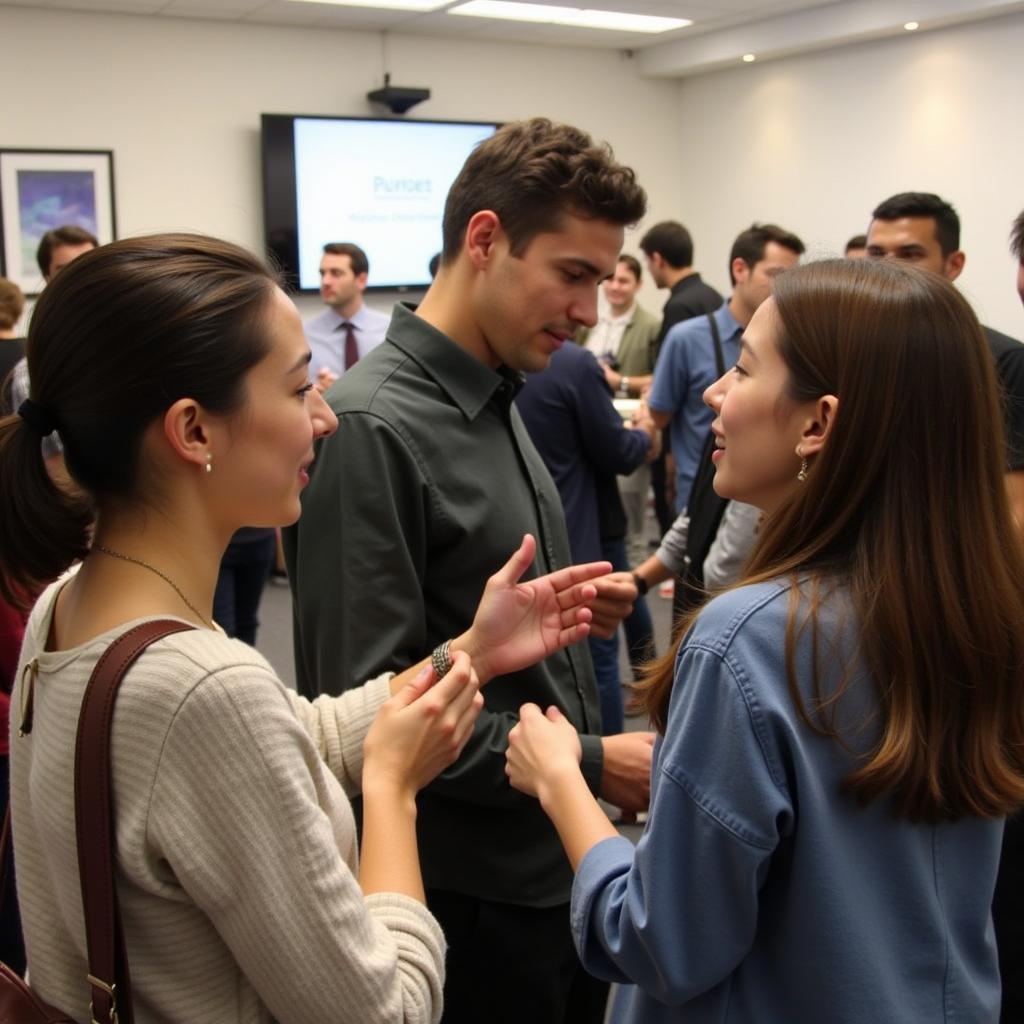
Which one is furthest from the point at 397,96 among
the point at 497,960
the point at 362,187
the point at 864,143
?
the point at 497,960

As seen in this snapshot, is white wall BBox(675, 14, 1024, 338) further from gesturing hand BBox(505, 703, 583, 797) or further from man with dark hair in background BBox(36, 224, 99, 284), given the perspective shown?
gesturing hand BBox(505, 703, 583, 797)

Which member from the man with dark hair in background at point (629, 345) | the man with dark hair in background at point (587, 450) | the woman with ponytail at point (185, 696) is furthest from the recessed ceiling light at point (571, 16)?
the woman with ponytail at point (185, 696)

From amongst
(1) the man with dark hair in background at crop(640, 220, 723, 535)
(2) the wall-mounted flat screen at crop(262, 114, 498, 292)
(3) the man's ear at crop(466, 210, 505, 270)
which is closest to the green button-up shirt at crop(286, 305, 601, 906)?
(3) the man's ear at crop(466, 210, 505, 270)

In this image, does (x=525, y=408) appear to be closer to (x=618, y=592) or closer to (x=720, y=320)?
(x=720, y=320)

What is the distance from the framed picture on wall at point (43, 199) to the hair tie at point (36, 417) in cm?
625

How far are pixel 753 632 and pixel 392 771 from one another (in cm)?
41

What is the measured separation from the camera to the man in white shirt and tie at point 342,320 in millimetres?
5742

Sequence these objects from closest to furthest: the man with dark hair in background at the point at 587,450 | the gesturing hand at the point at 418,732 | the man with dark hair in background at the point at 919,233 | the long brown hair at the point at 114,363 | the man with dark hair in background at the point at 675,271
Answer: the long brown hair at the point at 114,363, the gesturing hand at the point at 418,732, the man with dark hair in background at the point at 919,233, the man with dark hair in background at the point at 587,450, the man with dark hair in background at the point at 675,271

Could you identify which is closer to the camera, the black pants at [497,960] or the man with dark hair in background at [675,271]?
the black pants at [497,960]

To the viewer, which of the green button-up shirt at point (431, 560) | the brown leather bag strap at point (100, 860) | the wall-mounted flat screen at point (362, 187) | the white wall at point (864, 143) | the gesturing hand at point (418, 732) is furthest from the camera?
the wall-mounted flat screen at point (362, 187)

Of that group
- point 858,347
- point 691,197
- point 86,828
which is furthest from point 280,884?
point 691,197

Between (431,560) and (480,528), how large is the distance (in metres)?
0.08

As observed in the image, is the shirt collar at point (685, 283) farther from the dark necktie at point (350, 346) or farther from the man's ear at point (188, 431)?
the man's ear at point (188, 431)

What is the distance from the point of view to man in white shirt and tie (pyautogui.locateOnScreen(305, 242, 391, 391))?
574 centimetres
